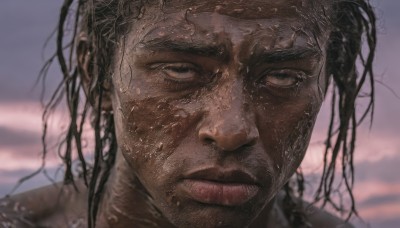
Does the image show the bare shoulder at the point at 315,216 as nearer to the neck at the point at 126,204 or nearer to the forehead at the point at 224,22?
the neck at the point at 126,204

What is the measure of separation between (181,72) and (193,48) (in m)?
0.10

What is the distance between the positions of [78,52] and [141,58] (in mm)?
691

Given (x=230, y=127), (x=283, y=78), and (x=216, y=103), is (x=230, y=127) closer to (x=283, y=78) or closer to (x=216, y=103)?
(x=216, y=103)

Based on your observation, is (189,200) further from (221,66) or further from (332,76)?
(332,76)

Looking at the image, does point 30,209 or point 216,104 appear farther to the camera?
point 30,209

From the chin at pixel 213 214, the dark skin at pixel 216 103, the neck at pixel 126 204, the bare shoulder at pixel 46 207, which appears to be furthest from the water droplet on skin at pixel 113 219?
the chin at pixel 213 214

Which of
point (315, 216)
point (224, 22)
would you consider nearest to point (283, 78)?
point (224, 22)

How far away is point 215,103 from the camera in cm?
319

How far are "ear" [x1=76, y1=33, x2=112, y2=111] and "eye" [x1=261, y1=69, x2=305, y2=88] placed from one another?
2.43 ft

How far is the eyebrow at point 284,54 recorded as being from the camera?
329 centimetres

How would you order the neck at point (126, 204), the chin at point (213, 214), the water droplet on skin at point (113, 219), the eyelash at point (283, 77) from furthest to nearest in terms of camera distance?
1. the water droplet on skin at point (113, 219)
2. the neck at point (126, 204)
3. the eyelash at point (283, 77)
4. the chin at point (213, 214)

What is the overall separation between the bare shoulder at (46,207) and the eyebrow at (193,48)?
45.6 inches

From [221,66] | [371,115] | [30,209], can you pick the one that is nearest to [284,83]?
[221,66]

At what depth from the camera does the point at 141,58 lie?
3.39 m
